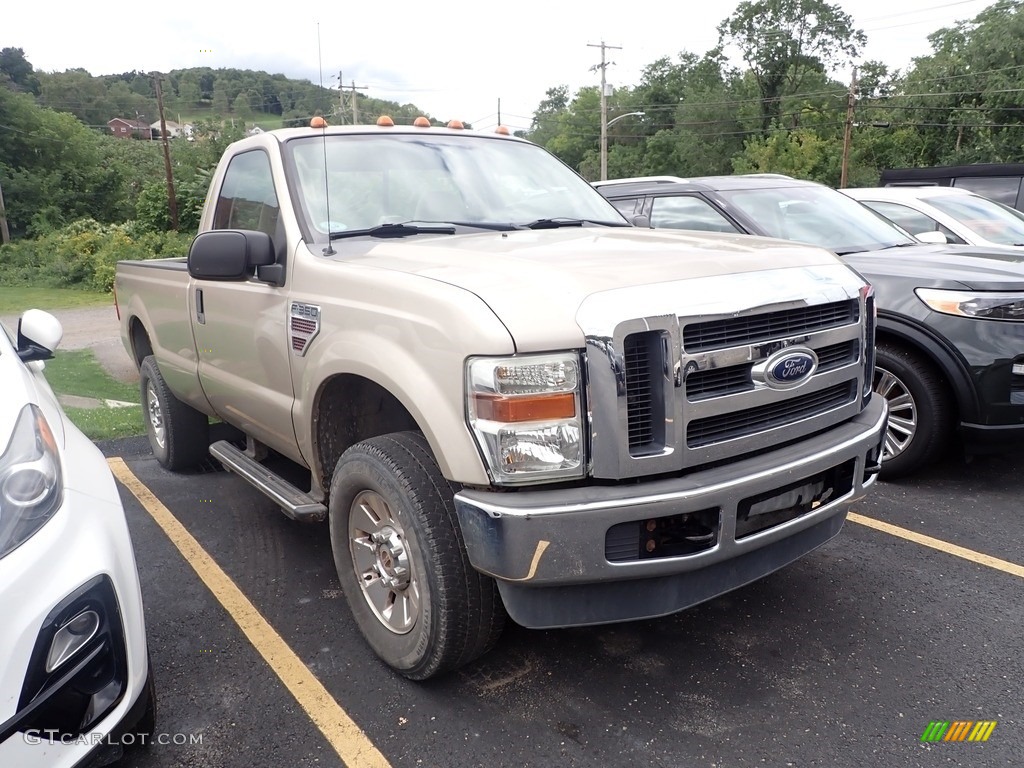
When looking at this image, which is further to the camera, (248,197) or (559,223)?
(248,197)

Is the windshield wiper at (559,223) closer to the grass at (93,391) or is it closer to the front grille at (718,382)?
the front grille at (718,382)

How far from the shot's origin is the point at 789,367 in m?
2.63

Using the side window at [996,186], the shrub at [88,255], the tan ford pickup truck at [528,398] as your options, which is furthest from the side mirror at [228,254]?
the shrub at [88,255]

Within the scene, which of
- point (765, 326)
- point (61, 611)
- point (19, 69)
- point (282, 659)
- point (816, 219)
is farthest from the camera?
point (19, 69)

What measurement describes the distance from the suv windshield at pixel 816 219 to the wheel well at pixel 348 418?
345cm

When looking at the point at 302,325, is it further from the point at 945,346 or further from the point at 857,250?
the point at 857,250

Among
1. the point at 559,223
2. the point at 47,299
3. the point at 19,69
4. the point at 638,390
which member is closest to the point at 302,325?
the point at 559,223

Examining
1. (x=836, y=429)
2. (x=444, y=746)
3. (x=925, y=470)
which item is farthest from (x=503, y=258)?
(x=925, y=470)

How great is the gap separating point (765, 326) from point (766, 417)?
31cm

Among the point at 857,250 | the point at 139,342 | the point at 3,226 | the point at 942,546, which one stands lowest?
the point at 942,546

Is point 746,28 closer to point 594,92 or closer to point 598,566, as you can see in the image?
point 594,92

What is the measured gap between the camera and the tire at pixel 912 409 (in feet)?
15.0

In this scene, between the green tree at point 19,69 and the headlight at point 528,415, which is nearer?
the headlight at point 528,415

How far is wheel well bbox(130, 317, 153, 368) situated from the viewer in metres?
5.50
